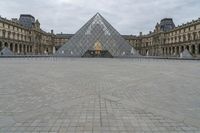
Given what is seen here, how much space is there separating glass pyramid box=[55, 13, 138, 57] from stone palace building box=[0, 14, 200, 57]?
1910 centimetres

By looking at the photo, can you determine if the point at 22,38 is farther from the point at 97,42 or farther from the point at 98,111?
the point at 98,111

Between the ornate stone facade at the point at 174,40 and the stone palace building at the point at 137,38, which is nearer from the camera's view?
Result: the ornate stone facade at the point at 174,40

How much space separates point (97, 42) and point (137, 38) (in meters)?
61.5

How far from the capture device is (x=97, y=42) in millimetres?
43688

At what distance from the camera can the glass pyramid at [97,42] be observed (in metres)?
41.7

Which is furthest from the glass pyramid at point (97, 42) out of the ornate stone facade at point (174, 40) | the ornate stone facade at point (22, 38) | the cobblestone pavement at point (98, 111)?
the cobblestone pavement at point (98, 111)

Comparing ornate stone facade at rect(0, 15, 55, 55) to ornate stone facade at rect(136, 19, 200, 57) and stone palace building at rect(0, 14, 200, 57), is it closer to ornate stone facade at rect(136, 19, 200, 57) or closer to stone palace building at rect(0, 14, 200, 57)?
stone palace building at rect(0, 14, 200, 57)

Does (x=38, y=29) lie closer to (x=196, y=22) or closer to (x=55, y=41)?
(x=55, y=41)

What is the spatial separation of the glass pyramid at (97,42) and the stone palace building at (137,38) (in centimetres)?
1910

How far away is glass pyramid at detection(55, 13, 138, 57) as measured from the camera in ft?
137

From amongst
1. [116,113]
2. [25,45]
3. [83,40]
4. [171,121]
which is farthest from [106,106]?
[25,45]

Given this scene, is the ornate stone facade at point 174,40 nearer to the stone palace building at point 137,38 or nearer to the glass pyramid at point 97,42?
the stone palace building at point 137,38

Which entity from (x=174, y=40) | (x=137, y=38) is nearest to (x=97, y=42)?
(x=174, y=40)

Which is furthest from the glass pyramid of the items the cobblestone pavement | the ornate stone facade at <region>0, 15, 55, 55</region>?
the cobblestone pavement
